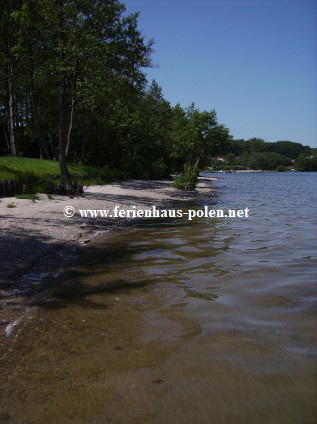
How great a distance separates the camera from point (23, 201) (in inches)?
651

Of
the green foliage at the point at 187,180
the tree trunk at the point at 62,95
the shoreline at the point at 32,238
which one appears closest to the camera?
the shoreline at the point at 32,238

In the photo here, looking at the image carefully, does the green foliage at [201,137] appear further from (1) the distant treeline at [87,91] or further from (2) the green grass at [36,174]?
(2) the green grass at [36,174]

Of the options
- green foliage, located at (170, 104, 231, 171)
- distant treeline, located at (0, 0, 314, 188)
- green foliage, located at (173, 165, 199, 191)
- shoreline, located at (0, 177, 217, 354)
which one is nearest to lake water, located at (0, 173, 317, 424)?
shoreline, located at (0, 177, 217, 354)

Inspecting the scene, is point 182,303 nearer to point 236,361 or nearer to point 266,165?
point 236,361

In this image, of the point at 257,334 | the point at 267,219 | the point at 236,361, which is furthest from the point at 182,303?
the point at 267,219

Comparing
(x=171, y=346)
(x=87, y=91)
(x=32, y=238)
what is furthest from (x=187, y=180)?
(x=171, y=346)

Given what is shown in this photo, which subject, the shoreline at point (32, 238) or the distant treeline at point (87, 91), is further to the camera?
the distant treeline at point (87, 91)

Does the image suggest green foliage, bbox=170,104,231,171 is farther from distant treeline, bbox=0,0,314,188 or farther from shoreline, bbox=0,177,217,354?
shoreline, bbox=0,177,217,354

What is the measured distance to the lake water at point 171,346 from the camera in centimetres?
363

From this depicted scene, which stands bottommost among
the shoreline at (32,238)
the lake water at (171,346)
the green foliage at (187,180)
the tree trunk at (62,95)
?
the lake water at (171,346)

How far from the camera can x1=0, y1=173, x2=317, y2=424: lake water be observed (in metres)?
3.63

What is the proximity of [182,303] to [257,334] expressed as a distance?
→ 153 centimetres

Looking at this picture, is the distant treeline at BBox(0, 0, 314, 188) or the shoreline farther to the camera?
the distant treeline at BBox(0, 0, 314, 188)

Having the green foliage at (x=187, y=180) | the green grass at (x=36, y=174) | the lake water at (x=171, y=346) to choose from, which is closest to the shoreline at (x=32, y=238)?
the lake water at (x=171, y=346)
